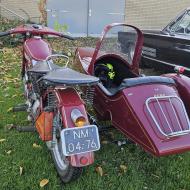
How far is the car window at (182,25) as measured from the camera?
6.78m

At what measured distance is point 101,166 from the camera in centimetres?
382

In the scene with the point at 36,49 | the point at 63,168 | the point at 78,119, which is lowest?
the point at 63,168

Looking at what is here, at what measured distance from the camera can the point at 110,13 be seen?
1351 cm

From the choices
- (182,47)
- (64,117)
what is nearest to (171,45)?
(182,47)

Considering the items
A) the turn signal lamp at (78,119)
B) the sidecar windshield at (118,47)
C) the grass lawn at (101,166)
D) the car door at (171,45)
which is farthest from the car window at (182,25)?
the turn signal lamp at (78,119)

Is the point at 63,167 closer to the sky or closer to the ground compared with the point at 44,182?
closer to the sky

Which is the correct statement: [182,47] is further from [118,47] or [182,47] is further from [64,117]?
[64,117]

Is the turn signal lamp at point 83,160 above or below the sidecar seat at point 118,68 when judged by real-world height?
below

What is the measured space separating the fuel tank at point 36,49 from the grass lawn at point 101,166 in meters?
0.92

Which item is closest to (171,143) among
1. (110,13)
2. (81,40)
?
(81,40)

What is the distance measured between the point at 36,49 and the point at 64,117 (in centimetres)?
159

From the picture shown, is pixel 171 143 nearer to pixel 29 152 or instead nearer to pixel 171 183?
pixel 171 183

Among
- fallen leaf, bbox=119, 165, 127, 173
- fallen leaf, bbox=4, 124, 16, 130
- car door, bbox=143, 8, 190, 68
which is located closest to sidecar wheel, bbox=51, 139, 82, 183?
fallen leaf, bbox=119, 165, 127, 173

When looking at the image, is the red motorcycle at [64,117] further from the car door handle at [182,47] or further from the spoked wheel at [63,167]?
the car door handle at [182,47]
